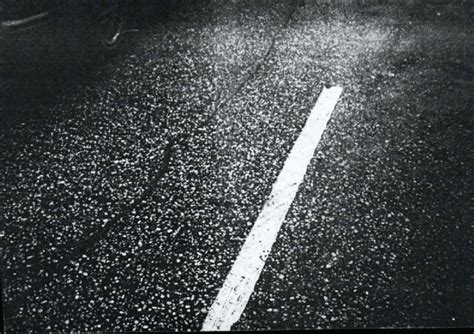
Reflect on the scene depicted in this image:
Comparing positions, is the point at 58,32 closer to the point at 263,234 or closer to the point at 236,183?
the point at 236,183

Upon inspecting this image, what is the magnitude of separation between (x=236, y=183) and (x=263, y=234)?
520mm

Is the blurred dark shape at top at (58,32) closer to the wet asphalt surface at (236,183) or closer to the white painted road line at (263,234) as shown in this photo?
the wet asphalt surface at (236,183)

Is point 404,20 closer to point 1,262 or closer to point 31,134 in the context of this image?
point 31,134

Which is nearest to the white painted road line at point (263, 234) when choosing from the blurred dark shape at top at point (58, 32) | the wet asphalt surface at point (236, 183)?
the wet asphalt surface at point (236, 183)

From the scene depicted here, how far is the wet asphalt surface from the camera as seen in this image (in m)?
2.41

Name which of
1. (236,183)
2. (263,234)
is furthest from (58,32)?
(263,234)

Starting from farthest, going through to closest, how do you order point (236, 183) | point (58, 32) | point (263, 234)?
1. point (58, 32)
2. point (236, 183)
3. point (263, 234)

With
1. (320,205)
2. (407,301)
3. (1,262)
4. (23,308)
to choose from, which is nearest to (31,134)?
(1,262)

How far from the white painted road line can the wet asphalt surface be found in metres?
0.05

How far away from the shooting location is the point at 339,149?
353cm

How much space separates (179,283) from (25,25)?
12.1 ft

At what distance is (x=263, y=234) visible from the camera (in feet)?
9.18

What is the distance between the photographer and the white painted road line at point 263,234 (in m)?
2.35

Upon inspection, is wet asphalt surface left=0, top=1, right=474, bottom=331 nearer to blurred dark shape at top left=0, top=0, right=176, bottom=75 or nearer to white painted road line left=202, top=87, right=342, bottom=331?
white painted road line left=202, top=87, right=342, bottom=331
